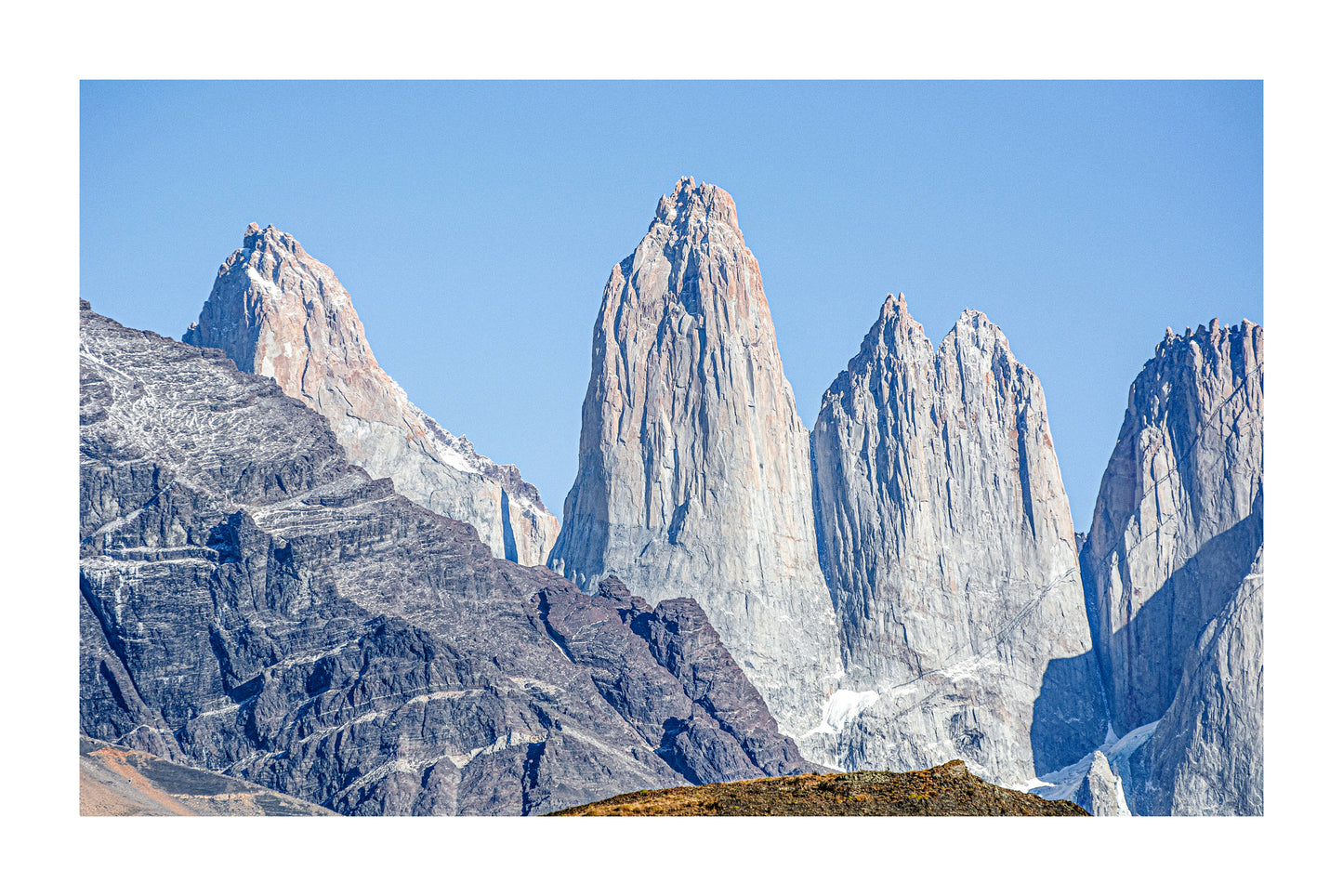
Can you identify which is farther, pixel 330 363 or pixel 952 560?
pixel 330 363

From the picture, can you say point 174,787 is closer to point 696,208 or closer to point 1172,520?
point 696,208

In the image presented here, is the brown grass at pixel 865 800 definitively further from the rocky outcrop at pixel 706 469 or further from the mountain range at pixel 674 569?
the rocky outcrop at pixel 706 469

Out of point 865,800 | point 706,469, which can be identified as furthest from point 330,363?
point 865,800

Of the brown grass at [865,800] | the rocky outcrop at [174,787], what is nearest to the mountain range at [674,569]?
the rocky outcrop at [174,787]

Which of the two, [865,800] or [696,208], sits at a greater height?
[696,208]

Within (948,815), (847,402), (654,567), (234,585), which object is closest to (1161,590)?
(847,402)

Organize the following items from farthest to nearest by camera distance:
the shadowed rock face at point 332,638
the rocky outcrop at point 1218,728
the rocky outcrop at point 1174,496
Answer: the rocky outcrop at point 1174,496 → the rocky outcrop at point 1218,728 → the shadowed rock face at point 332,638
